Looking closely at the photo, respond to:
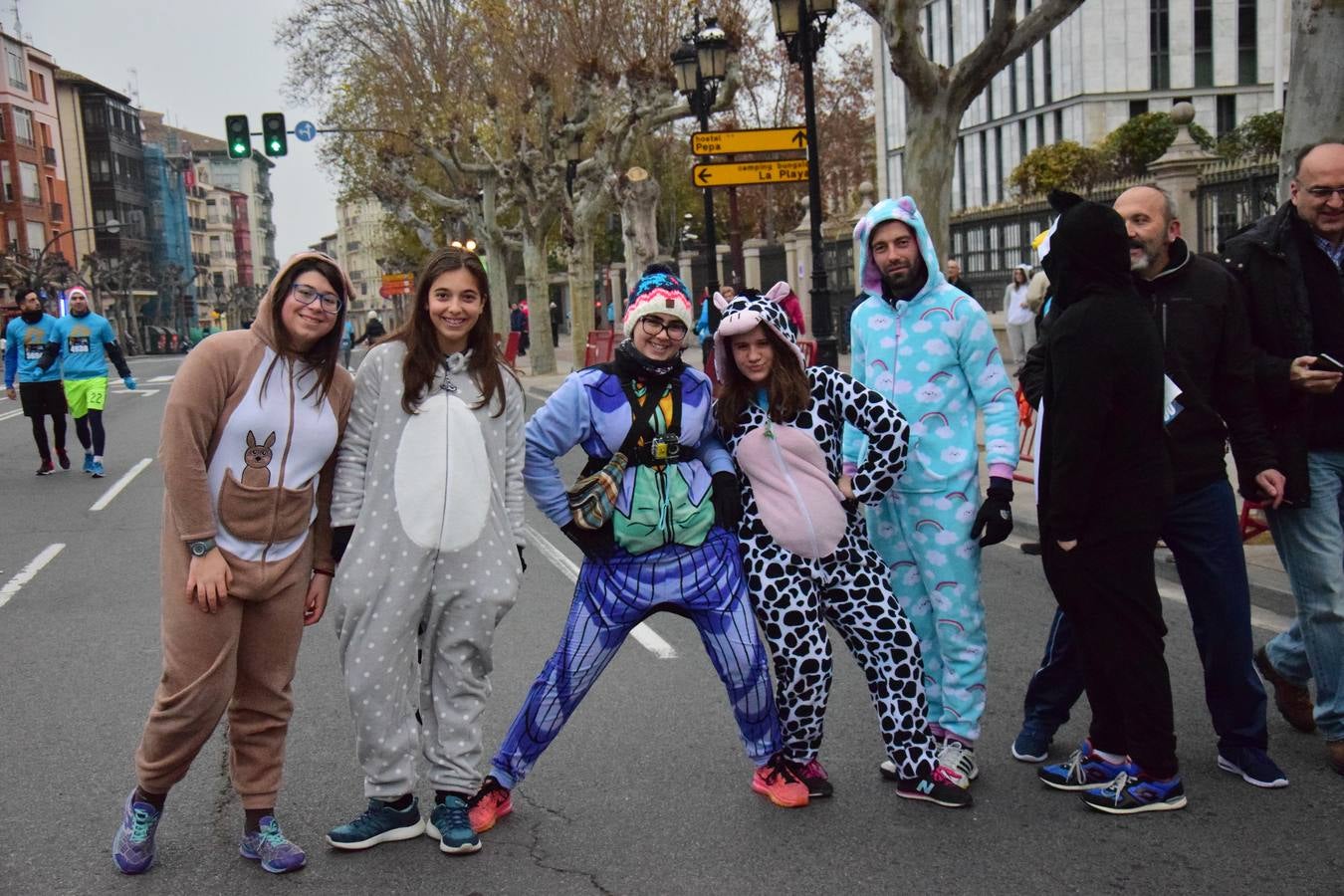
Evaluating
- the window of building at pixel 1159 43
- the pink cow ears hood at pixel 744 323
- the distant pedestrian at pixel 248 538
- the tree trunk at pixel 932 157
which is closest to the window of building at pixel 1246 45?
the window of building at pixel 1159 43

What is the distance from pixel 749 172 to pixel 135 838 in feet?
45.1

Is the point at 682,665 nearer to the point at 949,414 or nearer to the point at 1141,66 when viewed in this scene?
the point at 949,414

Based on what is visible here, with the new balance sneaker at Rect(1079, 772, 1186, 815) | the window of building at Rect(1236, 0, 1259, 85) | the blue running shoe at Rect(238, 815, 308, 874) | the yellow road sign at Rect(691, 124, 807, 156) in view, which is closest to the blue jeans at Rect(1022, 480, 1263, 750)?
the new balance sneaker at Rect(1079, 772, 1186, 815)

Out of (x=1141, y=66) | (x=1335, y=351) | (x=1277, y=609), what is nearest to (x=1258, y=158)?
(x=1277, y=609)

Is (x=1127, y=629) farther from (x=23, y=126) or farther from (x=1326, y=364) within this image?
(x=23, y=126)

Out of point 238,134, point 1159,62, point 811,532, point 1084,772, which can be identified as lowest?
point 1084,772

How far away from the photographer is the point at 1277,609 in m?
6.62

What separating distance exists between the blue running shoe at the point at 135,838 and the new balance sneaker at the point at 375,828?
51 centimetres

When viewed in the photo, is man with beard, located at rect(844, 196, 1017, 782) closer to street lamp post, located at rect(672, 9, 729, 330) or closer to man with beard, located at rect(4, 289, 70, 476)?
man with beard, located at rect(4, 289, 70, 476)

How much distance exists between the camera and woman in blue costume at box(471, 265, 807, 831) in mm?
4051

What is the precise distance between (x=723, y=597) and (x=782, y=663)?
31 cm

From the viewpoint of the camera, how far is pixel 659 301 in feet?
13.4

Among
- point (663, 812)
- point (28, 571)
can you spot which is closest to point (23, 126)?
point (28, 571)

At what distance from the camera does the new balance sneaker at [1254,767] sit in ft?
13.9
